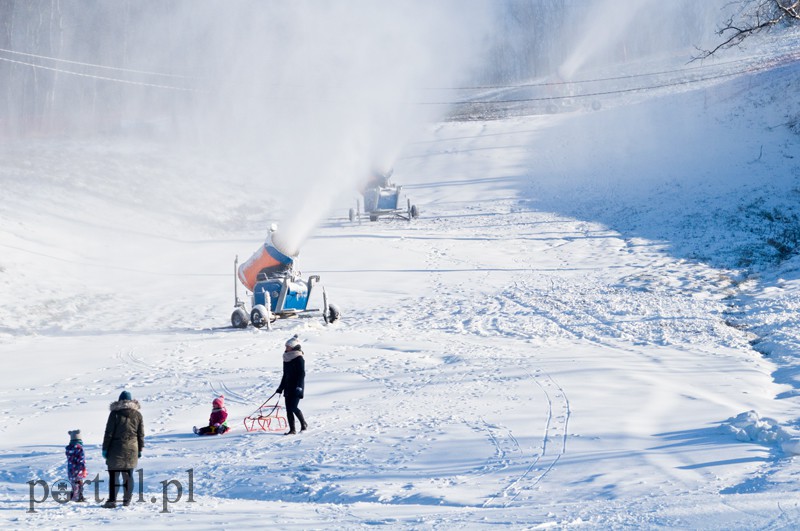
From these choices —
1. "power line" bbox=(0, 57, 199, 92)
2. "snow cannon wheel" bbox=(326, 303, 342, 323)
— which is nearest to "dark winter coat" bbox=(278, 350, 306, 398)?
"snow cannon wheel" bbox=(326, 303, 342, 323)

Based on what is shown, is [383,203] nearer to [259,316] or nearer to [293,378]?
[259,316]

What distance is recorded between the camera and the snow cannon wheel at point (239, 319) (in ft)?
67.7

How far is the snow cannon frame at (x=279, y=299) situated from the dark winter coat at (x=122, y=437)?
11.1m

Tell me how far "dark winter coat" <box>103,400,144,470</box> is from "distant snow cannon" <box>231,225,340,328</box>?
11158 mm

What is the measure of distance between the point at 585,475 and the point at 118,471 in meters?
5.48

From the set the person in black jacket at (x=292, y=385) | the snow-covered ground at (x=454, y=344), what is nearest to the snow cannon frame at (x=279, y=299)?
the snow-covered ground at (x=454, y=344)

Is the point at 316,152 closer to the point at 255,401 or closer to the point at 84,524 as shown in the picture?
the point at 255,401

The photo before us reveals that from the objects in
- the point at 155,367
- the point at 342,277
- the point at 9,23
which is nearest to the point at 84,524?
the point at 155,367

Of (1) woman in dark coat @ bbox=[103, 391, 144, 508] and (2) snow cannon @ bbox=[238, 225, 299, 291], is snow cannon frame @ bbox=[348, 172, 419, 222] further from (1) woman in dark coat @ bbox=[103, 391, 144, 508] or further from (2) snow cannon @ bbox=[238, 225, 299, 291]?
(1) woman in dark coat @ bbox=[103, 391, 144, 508]

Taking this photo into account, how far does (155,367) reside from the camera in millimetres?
17016

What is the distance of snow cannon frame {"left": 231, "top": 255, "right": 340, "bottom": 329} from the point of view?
2083 cm

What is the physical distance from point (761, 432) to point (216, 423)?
306 inches

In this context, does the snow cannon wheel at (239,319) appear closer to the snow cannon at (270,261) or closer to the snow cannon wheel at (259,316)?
the snow cannon wheel at (259,316)

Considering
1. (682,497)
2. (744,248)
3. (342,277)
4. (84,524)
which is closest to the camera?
(84,524)
